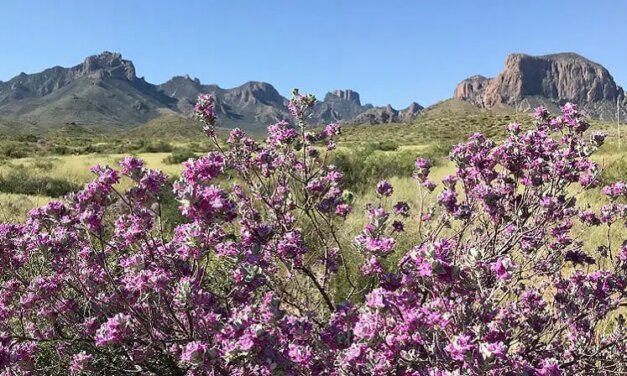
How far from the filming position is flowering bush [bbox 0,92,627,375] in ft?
7.84

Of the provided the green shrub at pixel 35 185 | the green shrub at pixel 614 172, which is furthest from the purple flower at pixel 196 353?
the green shrub at pixel 35 185

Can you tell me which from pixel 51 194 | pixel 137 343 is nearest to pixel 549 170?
pixel 137 343

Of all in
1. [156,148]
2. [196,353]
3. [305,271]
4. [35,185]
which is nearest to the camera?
[196,353]

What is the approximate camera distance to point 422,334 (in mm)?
2381

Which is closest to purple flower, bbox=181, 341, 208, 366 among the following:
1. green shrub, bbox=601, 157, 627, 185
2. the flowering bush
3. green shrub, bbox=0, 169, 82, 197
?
the flowering bush

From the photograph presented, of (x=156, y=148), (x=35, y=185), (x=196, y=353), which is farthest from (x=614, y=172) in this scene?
(x=156, y=148)

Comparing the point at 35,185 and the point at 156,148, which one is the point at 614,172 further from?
the point at 156,148

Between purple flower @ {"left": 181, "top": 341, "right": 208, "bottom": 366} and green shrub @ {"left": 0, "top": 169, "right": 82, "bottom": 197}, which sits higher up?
green shrub @ {"left": 0, "top": 169, "right": 82, "bottom": 197}

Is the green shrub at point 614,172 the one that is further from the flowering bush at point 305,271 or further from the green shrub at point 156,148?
the green shrub at point 156,148

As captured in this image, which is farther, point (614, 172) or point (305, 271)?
point (614, 172)

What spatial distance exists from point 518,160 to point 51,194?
15.7 m

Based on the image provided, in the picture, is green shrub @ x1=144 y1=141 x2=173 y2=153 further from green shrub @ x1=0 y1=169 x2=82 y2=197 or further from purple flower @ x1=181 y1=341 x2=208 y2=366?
purple flower @ x1=181 y1=341 x2=208 y2=366

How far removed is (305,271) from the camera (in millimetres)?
3871

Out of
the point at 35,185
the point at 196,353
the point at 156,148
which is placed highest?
the point at 156,148
